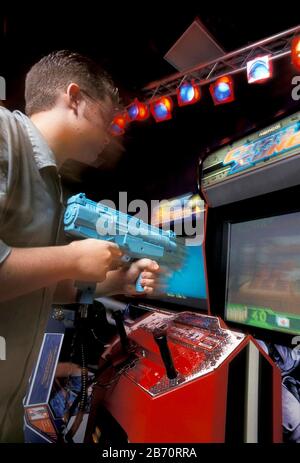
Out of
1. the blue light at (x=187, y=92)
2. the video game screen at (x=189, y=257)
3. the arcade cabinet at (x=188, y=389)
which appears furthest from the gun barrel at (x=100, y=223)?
the blue light at (x=187, y=92)

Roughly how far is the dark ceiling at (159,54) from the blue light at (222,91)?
389 mm

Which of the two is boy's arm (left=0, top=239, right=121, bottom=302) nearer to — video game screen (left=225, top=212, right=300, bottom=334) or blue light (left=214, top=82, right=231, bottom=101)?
video game screen (left=225, top=212, right=300, bottom=334)

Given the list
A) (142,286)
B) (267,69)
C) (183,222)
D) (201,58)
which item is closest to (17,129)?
(142,286)

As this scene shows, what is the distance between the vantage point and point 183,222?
2242 mm

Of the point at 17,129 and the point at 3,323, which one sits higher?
the point at 17,129

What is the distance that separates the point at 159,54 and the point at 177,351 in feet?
10.5

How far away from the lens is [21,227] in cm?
100

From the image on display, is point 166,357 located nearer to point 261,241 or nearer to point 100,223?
point 100,223

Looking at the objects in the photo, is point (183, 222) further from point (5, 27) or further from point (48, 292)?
point (5, 27)

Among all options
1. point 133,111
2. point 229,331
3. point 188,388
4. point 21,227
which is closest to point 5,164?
point 21,227

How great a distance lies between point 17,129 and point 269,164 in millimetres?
1250

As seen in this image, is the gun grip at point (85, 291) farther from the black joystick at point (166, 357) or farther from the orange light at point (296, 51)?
the orange light at point (296, 51)

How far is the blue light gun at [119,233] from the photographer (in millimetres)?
1360

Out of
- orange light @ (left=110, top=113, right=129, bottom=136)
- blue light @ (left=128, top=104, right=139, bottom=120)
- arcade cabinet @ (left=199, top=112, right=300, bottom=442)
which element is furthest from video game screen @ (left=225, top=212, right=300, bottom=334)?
orange light @ (left=110, top=113, right=129, bottom=136)
